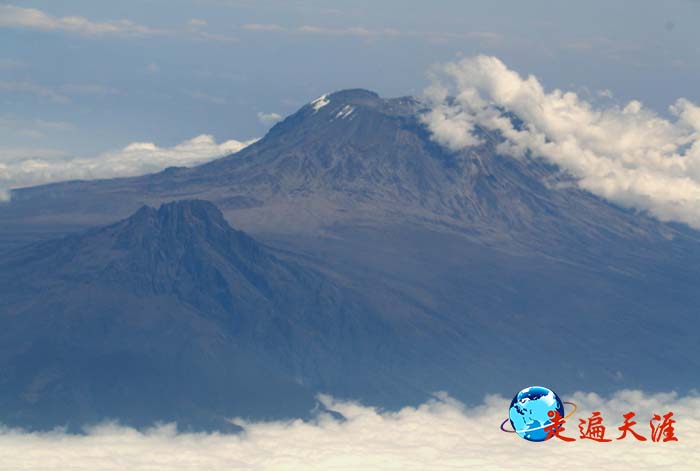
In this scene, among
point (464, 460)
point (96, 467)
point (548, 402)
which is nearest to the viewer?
point (548, 402)

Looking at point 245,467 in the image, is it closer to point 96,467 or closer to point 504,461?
point 96,467

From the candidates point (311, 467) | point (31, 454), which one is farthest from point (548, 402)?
point (31, 454)

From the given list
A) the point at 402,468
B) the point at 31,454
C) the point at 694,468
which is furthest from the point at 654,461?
the point at 31,454

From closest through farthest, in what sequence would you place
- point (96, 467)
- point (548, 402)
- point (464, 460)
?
point (548, 402), point (96, 467), point (464, 460)

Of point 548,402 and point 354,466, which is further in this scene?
point 354,466

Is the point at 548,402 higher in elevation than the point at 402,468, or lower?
higher

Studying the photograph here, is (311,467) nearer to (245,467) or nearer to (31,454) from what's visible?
(245,467)
